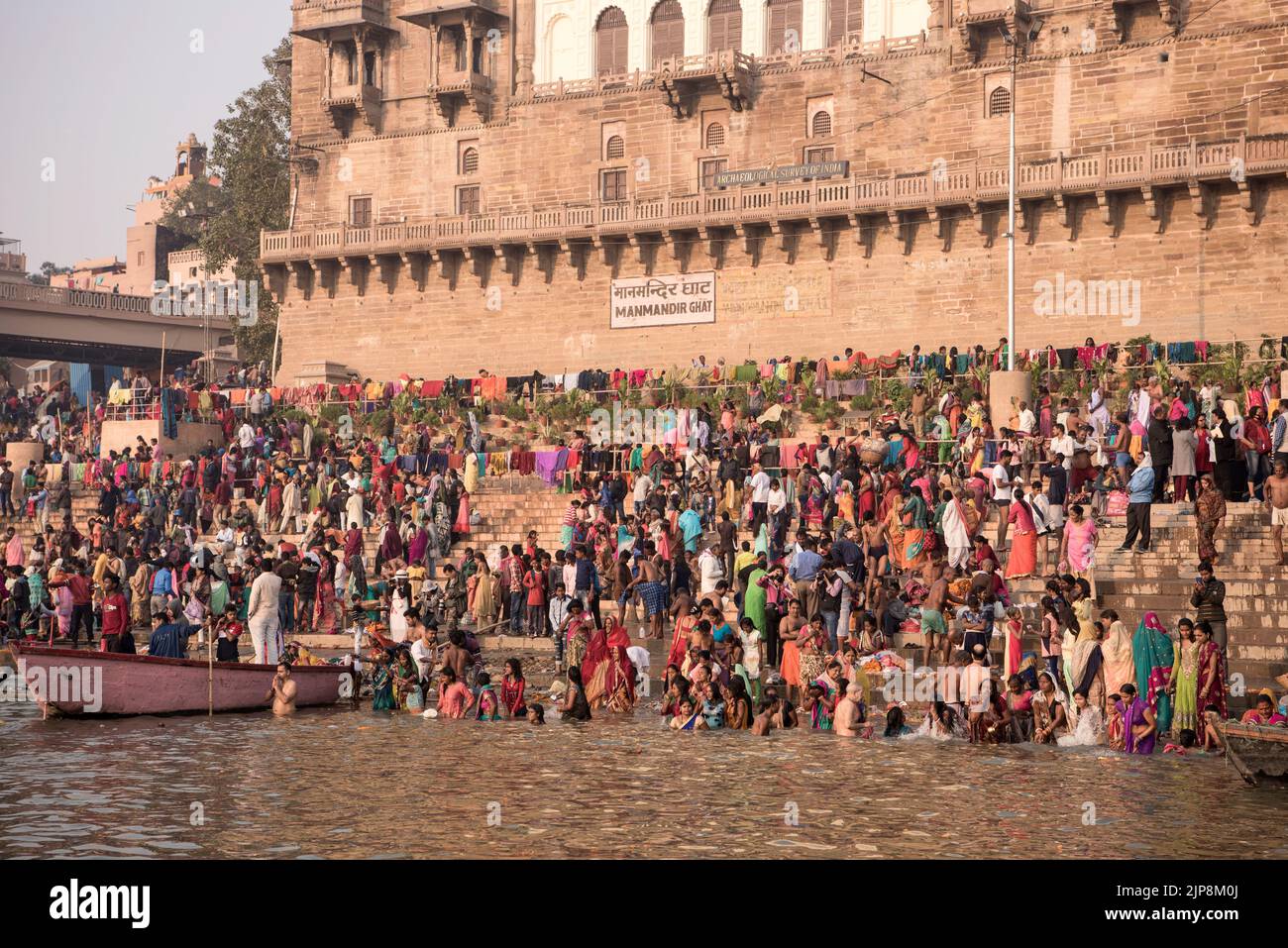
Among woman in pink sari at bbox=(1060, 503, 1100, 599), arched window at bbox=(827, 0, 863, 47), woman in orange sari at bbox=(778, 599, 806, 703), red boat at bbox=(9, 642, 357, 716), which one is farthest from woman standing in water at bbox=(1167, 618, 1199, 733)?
arched window at bbox=(827, 0, 863, 47)

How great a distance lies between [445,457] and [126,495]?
265 inches

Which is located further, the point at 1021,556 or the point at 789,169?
the point at 789,169

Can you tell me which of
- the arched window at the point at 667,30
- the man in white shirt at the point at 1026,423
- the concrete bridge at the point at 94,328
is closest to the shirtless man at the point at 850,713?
the man in white shirt at the point at 1026,423

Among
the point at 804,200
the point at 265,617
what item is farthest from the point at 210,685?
the point at 804,200

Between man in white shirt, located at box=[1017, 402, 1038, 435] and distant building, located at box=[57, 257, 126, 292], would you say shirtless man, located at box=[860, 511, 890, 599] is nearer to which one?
man in white shirt, located at box=[1017, 402, 1038, 435]

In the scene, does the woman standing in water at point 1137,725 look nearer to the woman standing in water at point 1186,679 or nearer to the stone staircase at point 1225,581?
the woman standing in water at point 1186,679

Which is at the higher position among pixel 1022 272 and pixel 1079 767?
pixel 1022 272

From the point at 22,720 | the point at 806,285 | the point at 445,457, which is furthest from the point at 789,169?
the point at 22,720

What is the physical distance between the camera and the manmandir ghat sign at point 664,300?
133 ft

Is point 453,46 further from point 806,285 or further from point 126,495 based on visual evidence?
point 126,495

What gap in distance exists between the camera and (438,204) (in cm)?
4556

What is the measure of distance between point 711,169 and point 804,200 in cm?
390
